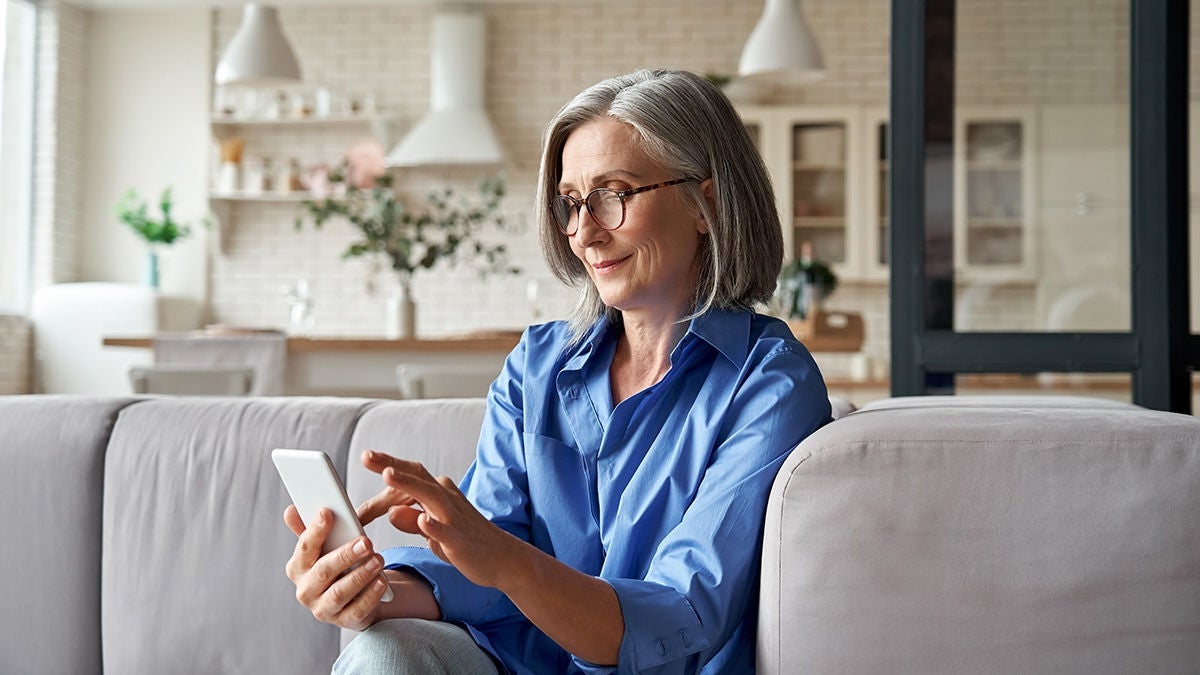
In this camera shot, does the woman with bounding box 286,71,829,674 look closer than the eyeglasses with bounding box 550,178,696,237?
Yes

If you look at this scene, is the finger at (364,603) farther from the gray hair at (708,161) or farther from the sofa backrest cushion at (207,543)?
the sofa backrest cushion at (207,543)

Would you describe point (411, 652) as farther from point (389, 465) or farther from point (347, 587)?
point (389, 465)

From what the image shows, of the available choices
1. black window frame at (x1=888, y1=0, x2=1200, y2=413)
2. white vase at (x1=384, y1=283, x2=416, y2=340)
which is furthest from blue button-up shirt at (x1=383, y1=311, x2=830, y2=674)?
white vase at (x1=384, y1=283, x2=416, y2=340)

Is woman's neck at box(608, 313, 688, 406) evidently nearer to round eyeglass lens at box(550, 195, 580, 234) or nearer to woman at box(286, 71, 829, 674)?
woman at box(286, 71, 829, 674)

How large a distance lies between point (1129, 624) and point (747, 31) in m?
6.70

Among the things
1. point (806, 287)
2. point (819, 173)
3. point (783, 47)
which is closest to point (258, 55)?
point (783, 47)

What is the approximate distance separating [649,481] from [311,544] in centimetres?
40

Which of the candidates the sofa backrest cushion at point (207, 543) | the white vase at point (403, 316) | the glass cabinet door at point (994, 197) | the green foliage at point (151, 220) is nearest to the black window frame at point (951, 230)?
the glass cabinet door at point (994, 197)

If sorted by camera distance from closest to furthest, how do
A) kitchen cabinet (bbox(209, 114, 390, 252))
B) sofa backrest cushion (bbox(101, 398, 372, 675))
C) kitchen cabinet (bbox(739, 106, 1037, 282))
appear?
sofa backrest cushion (bbox(101, 398, 372, 675))
kitchen cabinet (bbox(739, 106, 1037, 282))
kitchen cabinet (bbox(209, 114, 390, 252))

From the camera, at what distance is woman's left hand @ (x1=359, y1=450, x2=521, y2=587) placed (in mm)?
1168

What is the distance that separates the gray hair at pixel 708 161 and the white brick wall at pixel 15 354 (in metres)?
6.57

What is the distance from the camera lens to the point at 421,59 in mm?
7793

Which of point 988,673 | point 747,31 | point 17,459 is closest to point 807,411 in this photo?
point 988,673

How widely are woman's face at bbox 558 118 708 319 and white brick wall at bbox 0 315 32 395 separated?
659 centimetres
